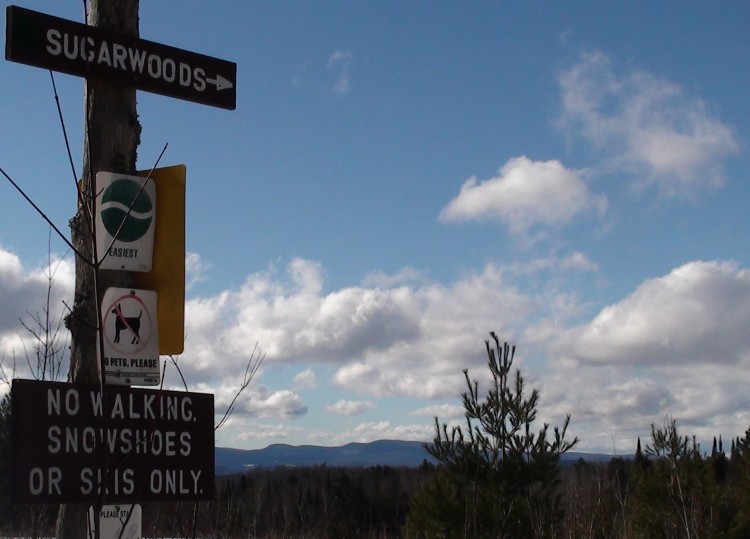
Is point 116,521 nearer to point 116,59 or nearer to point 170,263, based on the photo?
point 170,263

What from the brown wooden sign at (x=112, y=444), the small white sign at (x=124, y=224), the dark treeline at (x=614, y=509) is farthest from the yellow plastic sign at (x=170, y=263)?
the dark treeline at (x=614, y=509)

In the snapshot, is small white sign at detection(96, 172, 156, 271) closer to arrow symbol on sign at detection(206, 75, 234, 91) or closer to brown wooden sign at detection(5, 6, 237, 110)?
brown wooden sign at detection(5, 6, 237, 110)

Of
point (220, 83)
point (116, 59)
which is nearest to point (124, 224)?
point (116, 59)

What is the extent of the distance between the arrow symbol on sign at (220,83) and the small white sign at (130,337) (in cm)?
106

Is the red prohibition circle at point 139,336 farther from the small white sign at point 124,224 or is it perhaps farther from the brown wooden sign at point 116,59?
the brown wooden sign at point 116,59

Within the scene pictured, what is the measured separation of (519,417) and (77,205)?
9552 millimetres

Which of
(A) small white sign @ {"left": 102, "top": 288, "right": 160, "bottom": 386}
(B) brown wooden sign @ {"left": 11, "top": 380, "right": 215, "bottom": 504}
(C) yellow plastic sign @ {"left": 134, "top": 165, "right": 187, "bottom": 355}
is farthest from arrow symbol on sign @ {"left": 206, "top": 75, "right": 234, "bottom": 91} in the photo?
(B) brown wooden sign @ {"left": 11, "top": 380, "right": 215, "bottom": 504}

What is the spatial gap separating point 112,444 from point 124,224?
93cm

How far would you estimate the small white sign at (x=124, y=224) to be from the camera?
161 inches

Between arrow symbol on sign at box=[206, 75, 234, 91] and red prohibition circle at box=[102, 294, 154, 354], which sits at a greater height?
arrow symbol on sign at box=[206, 75, 234, 91]

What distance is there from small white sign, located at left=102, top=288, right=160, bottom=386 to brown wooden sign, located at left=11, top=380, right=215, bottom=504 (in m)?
0.15

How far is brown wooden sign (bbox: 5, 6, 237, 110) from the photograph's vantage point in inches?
156

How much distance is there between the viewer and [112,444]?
382 cm

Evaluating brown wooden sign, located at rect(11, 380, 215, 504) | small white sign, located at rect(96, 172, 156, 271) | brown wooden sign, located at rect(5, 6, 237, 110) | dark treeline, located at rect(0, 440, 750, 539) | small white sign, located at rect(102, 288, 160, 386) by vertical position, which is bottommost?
dark treeline, located at rect(0, 440, 750, 539)
